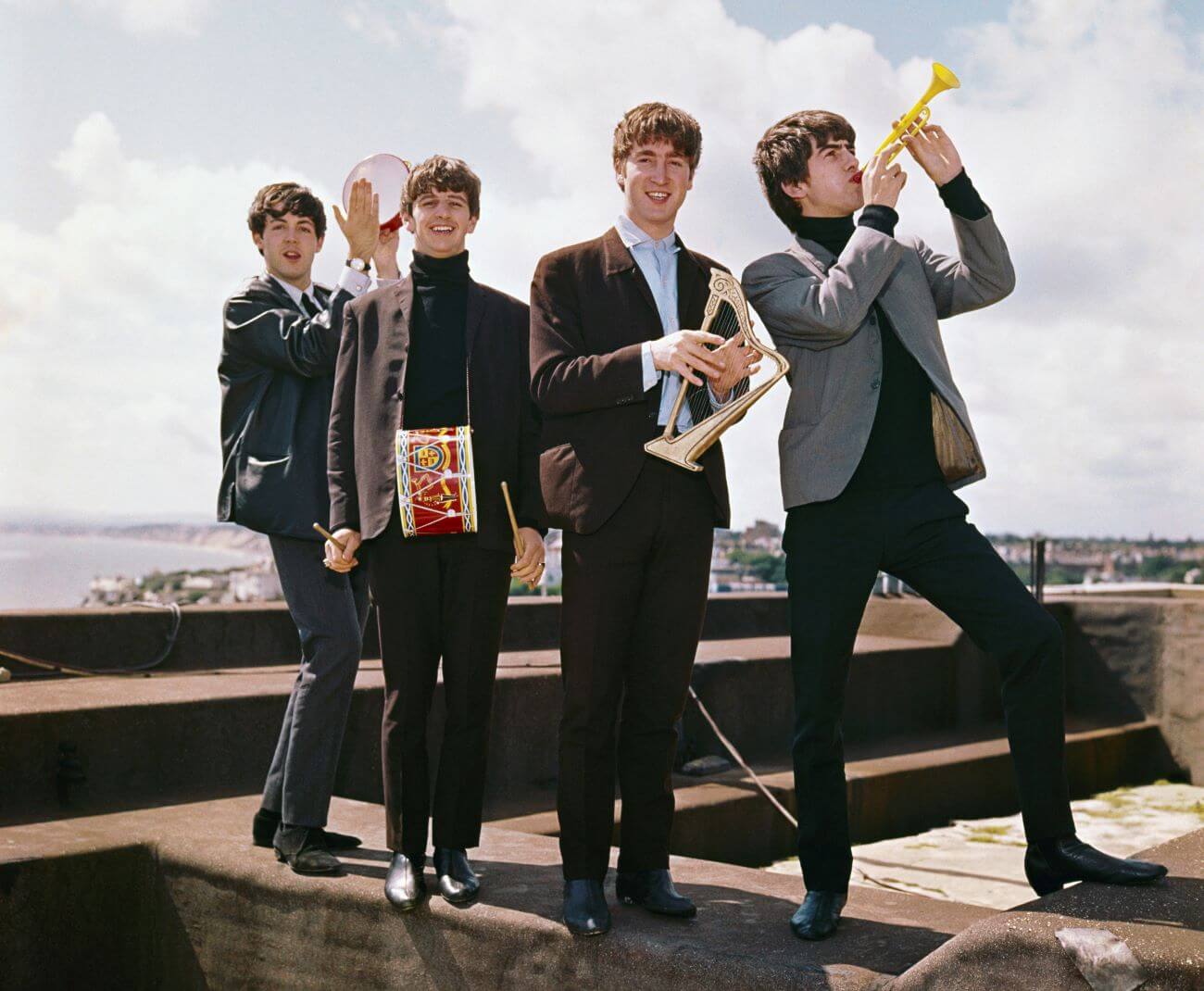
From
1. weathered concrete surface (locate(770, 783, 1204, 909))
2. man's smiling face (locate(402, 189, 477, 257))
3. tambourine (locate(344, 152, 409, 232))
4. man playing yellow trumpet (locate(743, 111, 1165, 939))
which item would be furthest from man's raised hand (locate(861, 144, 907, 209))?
weathered concrete surface (locate(770, 783, 1204, 909))

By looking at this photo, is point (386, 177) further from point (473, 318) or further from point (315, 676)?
point (315, 676)

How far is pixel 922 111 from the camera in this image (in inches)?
120

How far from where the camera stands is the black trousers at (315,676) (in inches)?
146

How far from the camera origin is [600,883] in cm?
316

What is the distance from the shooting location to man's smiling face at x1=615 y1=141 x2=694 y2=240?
313cm

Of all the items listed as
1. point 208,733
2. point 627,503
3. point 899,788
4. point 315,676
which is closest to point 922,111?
point 627,503

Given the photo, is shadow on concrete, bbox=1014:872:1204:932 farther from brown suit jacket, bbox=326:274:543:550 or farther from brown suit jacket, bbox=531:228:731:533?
brown suit jacket, bbox=326:274:543:550

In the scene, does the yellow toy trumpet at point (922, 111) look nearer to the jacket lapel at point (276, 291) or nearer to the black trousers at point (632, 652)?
the black trousers at point (632, 652)

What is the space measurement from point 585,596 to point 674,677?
278 mm

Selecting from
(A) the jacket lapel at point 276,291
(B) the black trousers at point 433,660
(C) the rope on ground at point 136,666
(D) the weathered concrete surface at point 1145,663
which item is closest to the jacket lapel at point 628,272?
(B) the black trousers at point 433,660

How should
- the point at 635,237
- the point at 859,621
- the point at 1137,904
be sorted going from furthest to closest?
1. the point at 635,237
2. the point at 859,621
3. the point at 1137,904

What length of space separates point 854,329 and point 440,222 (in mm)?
1035

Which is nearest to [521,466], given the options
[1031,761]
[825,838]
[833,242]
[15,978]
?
[833,242]

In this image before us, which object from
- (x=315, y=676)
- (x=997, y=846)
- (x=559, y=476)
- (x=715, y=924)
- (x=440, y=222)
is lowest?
(x=997, y=846)
